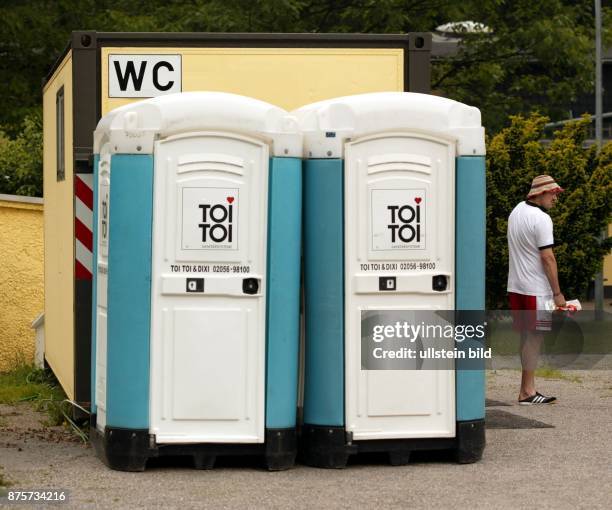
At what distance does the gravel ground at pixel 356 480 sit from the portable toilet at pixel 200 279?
24 cm

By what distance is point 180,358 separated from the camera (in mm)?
7473

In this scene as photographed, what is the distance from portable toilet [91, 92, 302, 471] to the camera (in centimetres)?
743

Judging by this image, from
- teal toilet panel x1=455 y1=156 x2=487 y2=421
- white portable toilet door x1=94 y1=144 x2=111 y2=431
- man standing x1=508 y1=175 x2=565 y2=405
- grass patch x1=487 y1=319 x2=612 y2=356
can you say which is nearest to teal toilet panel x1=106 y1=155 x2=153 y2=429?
white portable toilet door x1=94 y1=144 x2=111 y2=431

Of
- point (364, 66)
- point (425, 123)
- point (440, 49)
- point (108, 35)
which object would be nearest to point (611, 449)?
point (425, 123)

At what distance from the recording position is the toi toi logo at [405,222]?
7594mm

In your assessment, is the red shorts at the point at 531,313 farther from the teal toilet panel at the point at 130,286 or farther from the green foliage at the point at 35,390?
the teal toilet panel at the point at 130,286

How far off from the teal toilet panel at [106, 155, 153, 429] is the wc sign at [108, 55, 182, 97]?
1881 mm

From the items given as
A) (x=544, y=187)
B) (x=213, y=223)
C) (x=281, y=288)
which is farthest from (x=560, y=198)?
(x=213, y=223)

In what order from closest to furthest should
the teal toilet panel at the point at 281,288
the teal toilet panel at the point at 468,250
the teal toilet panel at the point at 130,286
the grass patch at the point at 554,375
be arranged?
the teal toilet panel at the point at 130,286, the teal toilet panel at the point at 281,288, the teal toilet panel at the point at 468,250, the grass patch at the point at 554,375

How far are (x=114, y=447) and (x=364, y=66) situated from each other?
3211mm

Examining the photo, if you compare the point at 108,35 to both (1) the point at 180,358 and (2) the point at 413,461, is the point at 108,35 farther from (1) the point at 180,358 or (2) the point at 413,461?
(2) the point at 413,461

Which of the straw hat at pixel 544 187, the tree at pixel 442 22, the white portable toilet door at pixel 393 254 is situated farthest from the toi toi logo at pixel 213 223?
the tree at pixel 442 22

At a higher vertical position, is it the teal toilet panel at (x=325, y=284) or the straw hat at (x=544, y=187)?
the straw hat at (x=544, y=187)

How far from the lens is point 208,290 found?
7453 mm
